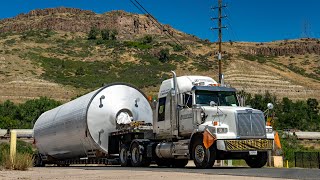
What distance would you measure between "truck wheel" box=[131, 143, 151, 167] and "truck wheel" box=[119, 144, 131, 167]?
0.34 metres

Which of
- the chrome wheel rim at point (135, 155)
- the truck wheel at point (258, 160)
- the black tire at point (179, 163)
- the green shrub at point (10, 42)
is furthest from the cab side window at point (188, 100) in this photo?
the green shrub at point (10, 42)

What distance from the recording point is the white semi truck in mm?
→ 18469

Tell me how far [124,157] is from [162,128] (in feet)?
8.78

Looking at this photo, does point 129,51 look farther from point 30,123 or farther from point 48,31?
point 30,123

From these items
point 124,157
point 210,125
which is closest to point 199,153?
point 210,125

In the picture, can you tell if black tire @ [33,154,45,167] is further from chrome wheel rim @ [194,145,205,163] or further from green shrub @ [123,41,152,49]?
green shrub @ [123,41,152,49]

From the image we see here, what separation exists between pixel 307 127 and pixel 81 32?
325 ft

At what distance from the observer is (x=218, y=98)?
19.9m

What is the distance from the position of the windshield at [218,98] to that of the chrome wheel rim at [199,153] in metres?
1.80

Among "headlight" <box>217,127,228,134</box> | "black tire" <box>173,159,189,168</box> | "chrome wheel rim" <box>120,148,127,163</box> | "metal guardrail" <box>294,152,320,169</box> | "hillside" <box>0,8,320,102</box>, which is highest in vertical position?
"hillside" <box>0,8,320,102</box>

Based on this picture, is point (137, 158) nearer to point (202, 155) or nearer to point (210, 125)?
→ point (202, 155)

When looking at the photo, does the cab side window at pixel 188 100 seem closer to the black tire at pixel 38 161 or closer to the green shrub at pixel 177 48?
the black tire at pixel 38 161

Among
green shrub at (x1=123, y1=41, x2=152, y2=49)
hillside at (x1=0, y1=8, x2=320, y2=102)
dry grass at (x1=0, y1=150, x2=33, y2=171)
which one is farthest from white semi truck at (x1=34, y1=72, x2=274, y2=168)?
green shrub at (x1=123, y1=41, x2=152, y2=49)

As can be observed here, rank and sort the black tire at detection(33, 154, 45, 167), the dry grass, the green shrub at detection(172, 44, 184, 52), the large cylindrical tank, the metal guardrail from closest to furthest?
the dry grass
the large cylindrical tank
the black tire at detection(33, 154, 45, 167)
the metal guardrail
the green shrub at detection(172, 44, 184, 52)
